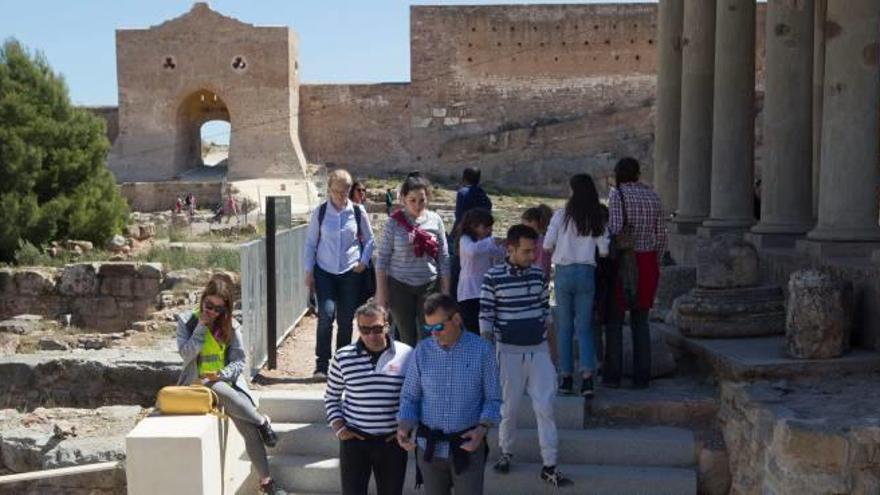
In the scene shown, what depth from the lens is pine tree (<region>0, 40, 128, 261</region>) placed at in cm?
1988

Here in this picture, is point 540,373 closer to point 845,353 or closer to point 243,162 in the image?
point 845,353

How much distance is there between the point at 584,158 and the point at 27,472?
32.2 metres

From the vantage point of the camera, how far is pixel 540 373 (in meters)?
5.73

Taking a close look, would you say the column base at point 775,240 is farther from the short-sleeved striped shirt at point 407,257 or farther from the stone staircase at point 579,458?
the short-sleeved striped shirt at point 407,257

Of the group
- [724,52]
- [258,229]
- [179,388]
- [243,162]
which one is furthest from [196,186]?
[179,388]

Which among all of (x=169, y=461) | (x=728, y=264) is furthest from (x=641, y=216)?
(x=169, y=461)

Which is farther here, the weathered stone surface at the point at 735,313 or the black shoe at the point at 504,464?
the weathered stone surface at the point at 735,313

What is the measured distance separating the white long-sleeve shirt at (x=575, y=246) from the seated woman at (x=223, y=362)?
7.12ft

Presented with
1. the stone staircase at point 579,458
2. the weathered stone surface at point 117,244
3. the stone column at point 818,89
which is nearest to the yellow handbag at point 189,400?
the stone staircase at point 579,458

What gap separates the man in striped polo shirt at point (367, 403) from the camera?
519 cm

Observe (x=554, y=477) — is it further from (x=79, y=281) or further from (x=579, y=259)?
(x=79, y=281)

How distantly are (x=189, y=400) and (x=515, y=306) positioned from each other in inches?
83.4

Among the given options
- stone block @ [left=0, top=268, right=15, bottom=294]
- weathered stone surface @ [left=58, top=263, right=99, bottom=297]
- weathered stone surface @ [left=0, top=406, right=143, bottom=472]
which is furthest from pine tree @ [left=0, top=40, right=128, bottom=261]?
weathered stone surface @ [left=0, top=406, right=143, bottom=472]

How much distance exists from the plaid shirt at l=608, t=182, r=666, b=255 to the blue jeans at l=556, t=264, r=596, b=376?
0.48m
